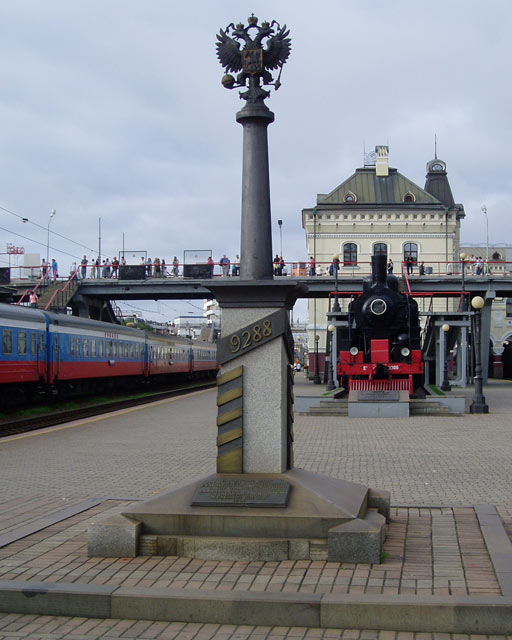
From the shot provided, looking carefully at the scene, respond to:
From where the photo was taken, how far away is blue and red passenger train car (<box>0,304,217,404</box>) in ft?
72.9

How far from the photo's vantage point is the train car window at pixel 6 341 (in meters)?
21.2

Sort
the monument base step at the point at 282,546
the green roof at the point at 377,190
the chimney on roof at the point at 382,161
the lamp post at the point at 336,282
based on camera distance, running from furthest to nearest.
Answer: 1. the chimney on roof at the point at 382,161
2. the green roof at the point at 377,190
3. the lamp post at the point at 336,282
4. the monument base step at the point at 282,546

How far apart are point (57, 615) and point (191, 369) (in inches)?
1802

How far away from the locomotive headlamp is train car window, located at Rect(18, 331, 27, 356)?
9.99 meters

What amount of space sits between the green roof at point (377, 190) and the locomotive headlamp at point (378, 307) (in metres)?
37.1

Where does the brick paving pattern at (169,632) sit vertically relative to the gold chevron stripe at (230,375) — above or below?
below

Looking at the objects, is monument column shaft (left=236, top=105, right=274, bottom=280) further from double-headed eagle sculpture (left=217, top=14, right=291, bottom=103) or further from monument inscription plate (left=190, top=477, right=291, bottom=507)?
monument inscription plate (left=190, top=477, right=291, bottom=507)

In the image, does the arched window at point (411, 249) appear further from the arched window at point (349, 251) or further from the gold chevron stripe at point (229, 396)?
the gold chevron stripe at point (229, 396)

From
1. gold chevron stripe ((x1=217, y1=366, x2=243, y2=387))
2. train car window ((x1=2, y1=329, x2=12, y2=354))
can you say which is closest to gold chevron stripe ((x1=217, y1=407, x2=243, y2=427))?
gold chevron stripe ((x1=217, y1=366, x2=243, y2=387))

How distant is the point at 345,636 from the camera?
15.8 feet

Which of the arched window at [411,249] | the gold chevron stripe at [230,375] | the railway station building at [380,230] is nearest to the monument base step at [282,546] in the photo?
the gold chevron stripe at [230,375]

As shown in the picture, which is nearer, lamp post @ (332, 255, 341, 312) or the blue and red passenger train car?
the blue and red passenger train car

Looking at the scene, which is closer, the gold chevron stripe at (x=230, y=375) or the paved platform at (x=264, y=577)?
the paved platform at (x=264, y=577)

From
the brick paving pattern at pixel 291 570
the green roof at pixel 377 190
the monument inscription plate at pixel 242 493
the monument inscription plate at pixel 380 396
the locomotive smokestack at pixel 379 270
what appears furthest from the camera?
the green roof at pixel 377 190
